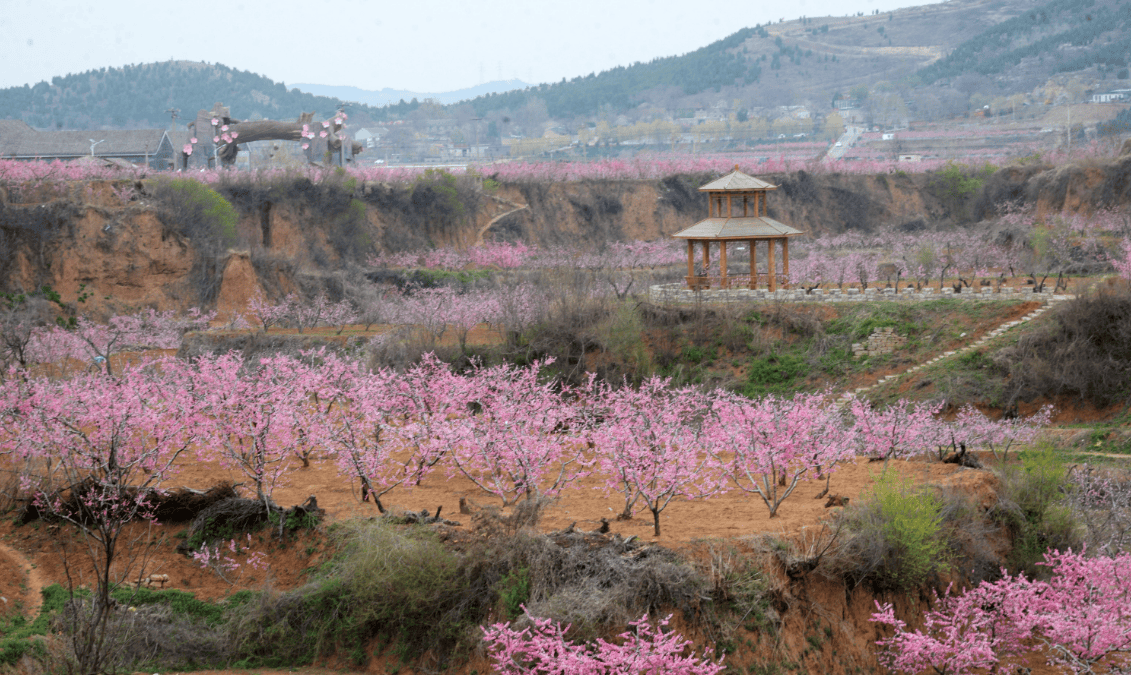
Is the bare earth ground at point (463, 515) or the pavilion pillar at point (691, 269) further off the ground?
the pavilion pillar at point (691, 269)

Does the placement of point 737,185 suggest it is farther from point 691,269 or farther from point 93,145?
point 93,145

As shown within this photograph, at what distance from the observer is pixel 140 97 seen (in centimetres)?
12619

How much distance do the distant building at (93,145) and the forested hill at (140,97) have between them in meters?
53.3

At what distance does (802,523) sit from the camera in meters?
14.2

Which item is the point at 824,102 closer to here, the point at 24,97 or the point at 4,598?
the point at 24,97

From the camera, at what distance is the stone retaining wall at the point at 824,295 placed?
1241 inches

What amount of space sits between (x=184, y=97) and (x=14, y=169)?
9619cm

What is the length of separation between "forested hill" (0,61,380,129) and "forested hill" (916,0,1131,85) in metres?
91.0

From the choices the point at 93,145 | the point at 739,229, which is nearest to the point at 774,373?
the point at 739,229

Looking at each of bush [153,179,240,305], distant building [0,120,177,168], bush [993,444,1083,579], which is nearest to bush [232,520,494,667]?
bush [993,444,1083,579]

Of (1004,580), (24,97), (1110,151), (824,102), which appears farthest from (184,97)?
(1004,580)

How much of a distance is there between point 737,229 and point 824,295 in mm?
3669

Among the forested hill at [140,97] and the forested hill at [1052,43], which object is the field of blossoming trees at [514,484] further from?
the forested hill at [1052,43]

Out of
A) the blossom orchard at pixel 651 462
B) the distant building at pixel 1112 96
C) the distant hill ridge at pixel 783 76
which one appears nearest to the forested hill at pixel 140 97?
the distant hill ridge at pixel 783 76
